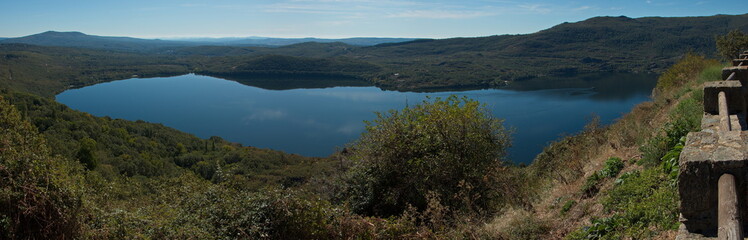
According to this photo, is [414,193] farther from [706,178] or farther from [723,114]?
[706,178]

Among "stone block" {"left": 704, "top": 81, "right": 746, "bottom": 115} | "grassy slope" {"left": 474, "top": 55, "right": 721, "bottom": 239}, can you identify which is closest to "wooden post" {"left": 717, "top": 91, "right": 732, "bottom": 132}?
"stone block" {"left": 704, "top": 81, "right": 746, "bottom": 115}

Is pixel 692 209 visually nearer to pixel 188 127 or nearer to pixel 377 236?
pixel 377 236

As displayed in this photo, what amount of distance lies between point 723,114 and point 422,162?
19.1ft

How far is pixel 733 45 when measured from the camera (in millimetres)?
27531

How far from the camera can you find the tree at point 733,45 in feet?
87.9

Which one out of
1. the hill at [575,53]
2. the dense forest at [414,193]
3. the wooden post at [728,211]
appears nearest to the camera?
the wooden post at [728,211]

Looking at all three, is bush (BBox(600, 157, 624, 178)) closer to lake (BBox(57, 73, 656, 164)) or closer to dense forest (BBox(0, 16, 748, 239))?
dense forest (BBox(0, 16, 748, 239))

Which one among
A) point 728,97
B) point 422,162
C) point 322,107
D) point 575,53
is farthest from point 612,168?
point 575,53

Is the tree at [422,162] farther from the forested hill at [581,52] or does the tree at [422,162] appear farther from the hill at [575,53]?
the forested hill at [581,52]

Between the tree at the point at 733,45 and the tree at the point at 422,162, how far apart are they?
984 inches

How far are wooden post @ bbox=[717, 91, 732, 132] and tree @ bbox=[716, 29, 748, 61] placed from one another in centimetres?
2611

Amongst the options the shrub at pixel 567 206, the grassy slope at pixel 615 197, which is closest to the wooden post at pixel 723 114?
the grassy slope at pixel 615 197

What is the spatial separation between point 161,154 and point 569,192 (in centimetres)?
6187

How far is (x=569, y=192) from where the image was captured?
7.39 m
